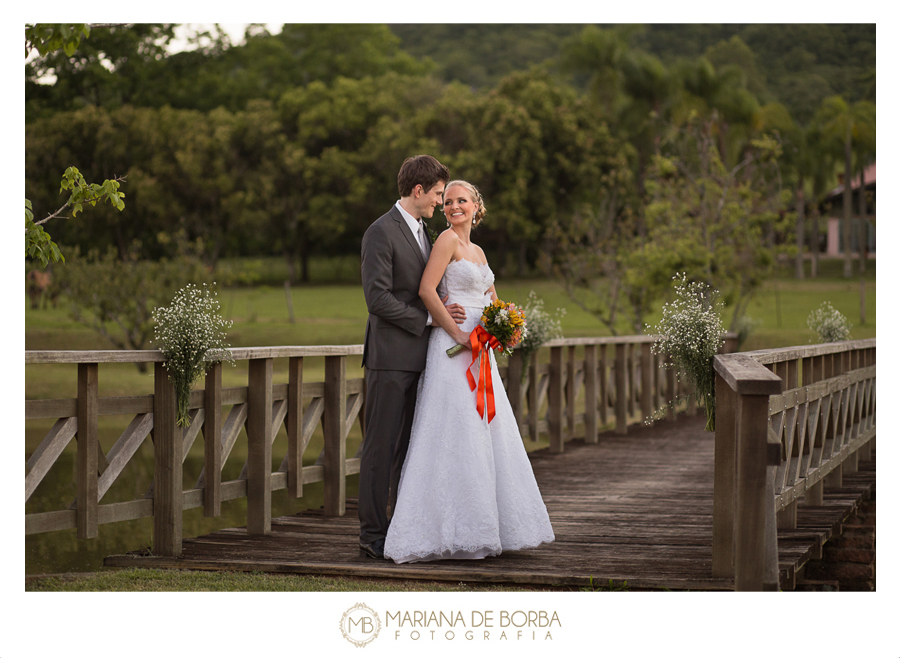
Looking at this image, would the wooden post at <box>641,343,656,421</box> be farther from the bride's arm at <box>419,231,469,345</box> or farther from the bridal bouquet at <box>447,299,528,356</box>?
the bride's arm at <box>419,231,469,345</box>

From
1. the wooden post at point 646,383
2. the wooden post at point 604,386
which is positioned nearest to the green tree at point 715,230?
the wooden post at point 646,383

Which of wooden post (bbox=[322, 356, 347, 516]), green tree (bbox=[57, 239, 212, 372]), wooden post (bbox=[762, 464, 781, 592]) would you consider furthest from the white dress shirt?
green tree (bbox=[57, 239, 212, 372])

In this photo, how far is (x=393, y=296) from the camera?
4266mm

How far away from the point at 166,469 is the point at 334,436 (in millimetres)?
1353

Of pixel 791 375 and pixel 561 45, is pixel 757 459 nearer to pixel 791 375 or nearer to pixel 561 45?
pixel 791 375

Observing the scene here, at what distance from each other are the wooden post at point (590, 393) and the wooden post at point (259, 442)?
5.13m

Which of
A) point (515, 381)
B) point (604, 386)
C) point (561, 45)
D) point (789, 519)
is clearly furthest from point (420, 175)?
point (561, 45)

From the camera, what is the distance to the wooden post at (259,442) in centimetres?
500

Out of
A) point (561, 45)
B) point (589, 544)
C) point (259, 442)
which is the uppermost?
point (561, 45)

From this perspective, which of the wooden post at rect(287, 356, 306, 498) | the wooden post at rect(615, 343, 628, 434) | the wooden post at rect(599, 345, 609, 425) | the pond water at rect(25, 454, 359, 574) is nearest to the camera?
the wooden post at rect(287, 356, 306, 498)

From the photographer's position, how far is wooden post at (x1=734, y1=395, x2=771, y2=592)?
345cm

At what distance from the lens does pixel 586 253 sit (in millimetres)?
20516
